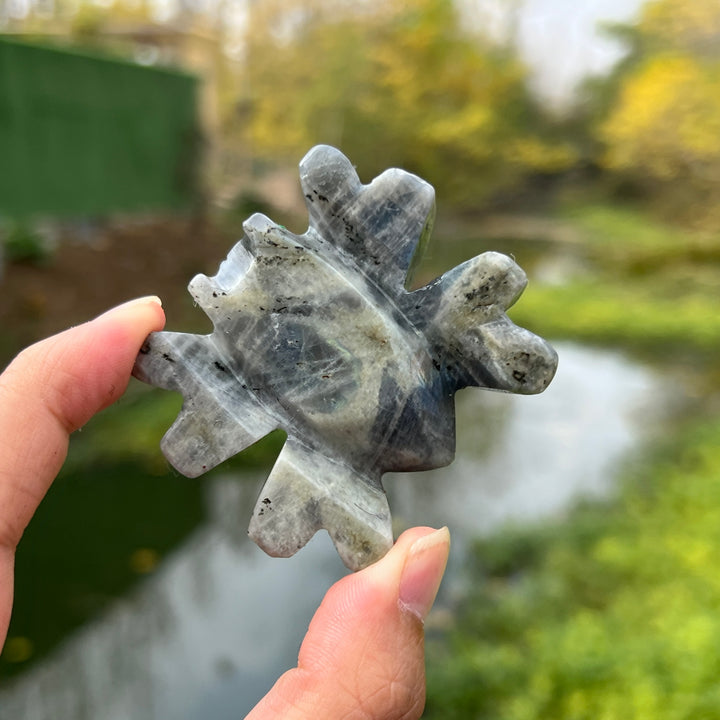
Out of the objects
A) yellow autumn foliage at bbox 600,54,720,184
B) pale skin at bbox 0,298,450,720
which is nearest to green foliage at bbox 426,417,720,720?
pale skin at bbox 0,298,450,720

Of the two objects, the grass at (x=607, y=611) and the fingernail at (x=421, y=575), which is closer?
the fingernail at (x=421, y=575)

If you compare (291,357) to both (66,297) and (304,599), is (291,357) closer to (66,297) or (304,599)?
(304,599)

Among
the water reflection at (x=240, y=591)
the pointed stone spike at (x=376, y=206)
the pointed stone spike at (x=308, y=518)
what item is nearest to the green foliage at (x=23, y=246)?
the water reflection at (x=240, y=591)

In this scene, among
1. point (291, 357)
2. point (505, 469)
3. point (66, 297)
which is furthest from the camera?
point (66, 297)

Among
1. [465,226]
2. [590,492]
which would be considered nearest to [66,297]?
[590,492]

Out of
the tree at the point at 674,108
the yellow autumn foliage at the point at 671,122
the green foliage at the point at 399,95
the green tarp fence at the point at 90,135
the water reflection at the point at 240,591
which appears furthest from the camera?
the green foliage at the point at 399,95

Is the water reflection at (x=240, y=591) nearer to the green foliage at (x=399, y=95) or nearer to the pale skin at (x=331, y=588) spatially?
the pale skin at (x=331, y=588)

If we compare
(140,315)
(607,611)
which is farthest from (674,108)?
(140,315)
